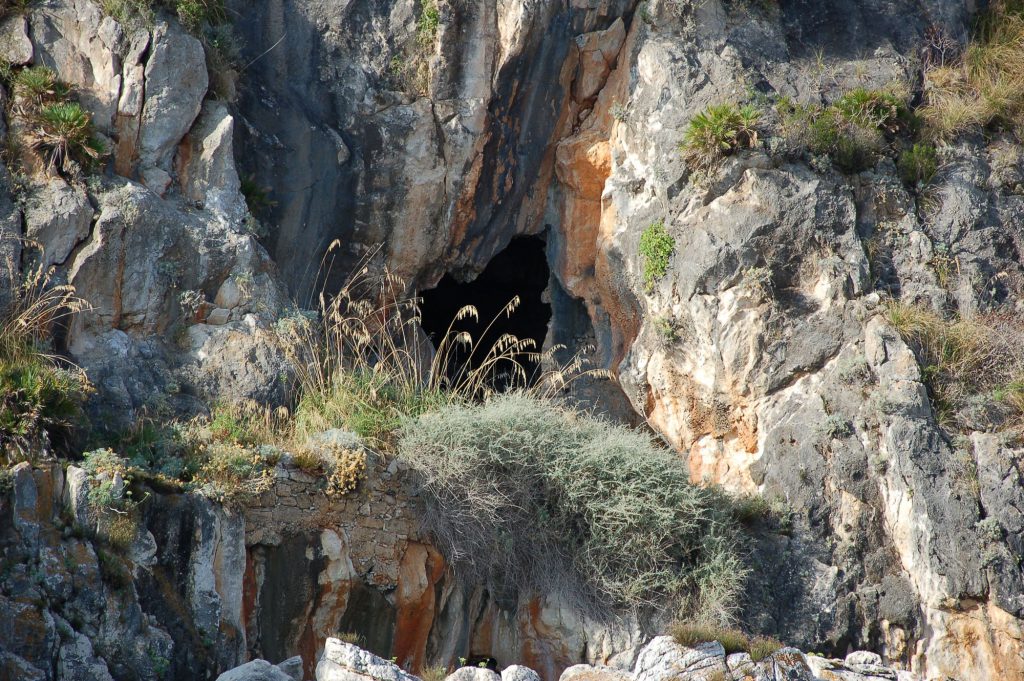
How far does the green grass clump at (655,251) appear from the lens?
9.61 m

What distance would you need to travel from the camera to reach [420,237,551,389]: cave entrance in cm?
1208

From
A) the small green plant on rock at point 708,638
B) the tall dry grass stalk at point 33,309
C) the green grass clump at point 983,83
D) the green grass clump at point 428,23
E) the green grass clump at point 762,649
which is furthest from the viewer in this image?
the green grass clump at point 983,83

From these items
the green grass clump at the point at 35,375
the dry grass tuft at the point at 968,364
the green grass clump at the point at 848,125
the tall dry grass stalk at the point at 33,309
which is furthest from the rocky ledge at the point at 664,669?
the green grass clump at the point at 848,125

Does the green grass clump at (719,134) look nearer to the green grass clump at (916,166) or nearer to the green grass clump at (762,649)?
the green grass clump at (916,166)

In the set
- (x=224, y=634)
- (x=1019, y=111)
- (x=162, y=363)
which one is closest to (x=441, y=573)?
(x=224, y=634)

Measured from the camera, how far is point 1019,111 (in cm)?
1030

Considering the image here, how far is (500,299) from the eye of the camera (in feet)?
40.6

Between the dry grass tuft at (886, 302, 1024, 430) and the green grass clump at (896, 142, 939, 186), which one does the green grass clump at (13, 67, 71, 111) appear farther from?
the green grass clump at (896, 142, 939, 186)

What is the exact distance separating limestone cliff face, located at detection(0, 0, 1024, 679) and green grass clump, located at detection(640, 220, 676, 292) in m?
0.12

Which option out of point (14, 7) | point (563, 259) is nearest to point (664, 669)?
point (563, 259)

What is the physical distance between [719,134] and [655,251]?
3.92 ft

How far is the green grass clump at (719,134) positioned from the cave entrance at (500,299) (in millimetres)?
2814

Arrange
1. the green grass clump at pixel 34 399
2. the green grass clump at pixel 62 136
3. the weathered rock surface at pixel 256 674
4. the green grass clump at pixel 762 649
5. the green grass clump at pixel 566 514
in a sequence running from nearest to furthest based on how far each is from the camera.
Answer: the weathered rock surface at pixel 256 674 < the green grass clump at pixel 34 399 < the green grass clump at pixel 762 649 < the green grass clump at pixel 566 514 < the green grass clump at pixel 62 136

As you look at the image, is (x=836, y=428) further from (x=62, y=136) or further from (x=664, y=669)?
(x=62, y=136)
